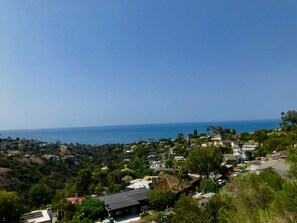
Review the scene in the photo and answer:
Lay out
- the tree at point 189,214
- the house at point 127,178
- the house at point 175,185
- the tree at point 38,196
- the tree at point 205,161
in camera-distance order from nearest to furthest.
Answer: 1. the tree at point 189,214
2. the house at point 175,185
3. the tree at point 38,196
4. the tree at point 205,161
5. the house at point 127,178

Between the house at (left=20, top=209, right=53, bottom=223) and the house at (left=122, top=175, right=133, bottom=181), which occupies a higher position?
the house at (left=20, top=209, right=53, bottom=223)

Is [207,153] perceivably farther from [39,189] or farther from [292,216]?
[292,216]

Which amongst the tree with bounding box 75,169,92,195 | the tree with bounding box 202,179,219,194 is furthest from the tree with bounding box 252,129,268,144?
the tree with bounding box 75,169,92,195

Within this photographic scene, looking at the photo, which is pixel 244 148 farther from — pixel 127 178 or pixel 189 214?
pixel 189 214

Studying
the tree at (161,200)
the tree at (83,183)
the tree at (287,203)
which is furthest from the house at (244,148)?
the tree at (287,203)

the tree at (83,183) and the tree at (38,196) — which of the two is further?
the tree at (83,183)

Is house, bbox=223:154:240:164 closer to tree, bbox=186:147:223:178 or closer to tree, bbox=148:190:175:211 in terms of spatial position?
tree, bbox=186:147:223:178

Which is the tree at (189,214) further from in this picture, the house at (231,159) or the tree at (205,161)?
the house at (231,159)
